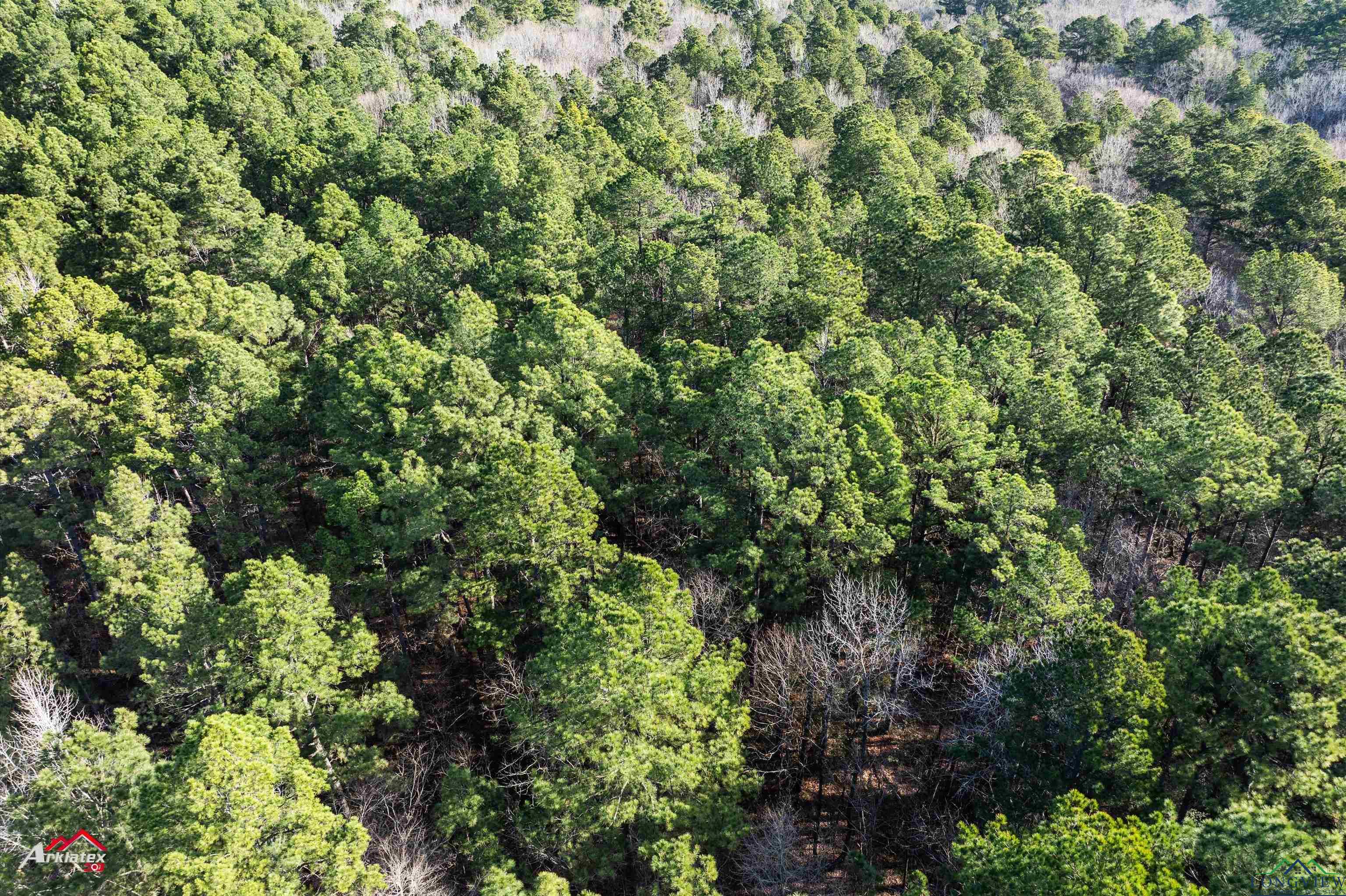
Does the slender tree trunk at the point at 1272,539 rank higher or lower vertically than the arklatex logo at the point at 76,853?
higher

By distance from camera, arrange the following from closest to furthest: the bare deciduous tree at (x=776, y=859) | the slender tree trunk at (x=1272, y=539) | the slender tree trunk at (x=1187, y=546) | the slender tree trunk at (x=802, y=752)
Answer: the bare deciduous tree at (x=776, y=859), the slender tree trunk at (x=802, y=752), the slender tree trunk at (x=1272, y=539), the slender tree trunk at (x=1187, y=546)

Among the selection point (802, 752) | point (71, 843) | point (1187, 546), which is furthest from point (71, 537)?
point (1187, 546)

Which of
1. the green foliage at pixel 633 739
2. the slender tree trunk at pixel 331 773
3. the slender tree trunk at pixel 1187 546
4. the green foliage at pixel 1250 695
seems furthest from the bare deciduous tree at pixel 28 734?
the slender tree trunk at pixel 1187 546

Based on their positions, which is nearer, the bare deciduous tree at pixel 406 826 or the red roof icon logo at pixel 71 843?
the red roof icon logo at pixel 71 843

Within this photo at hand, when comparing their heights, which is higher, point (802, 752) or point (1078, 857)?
point (802, 752)

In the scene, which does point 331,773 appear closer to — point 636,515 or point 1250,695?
point 636,515

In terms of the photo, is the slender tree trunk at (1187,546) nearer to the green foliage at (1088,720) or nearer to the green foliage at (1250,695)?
the green foliage at (1250,695)

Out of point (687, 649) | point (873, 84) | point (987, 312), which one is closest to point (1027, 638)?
point (687, 649)

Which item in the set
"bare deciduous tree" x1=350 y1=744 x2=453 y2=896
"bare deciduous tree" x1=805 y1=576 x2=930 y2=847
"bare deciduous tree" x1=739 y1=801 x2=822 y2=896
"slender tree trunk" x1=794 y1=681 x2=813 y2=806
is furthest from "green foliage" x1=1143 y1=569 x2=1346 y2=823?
"bare deciduous tree" x1=350 y1=744 x2=453 y2=896
